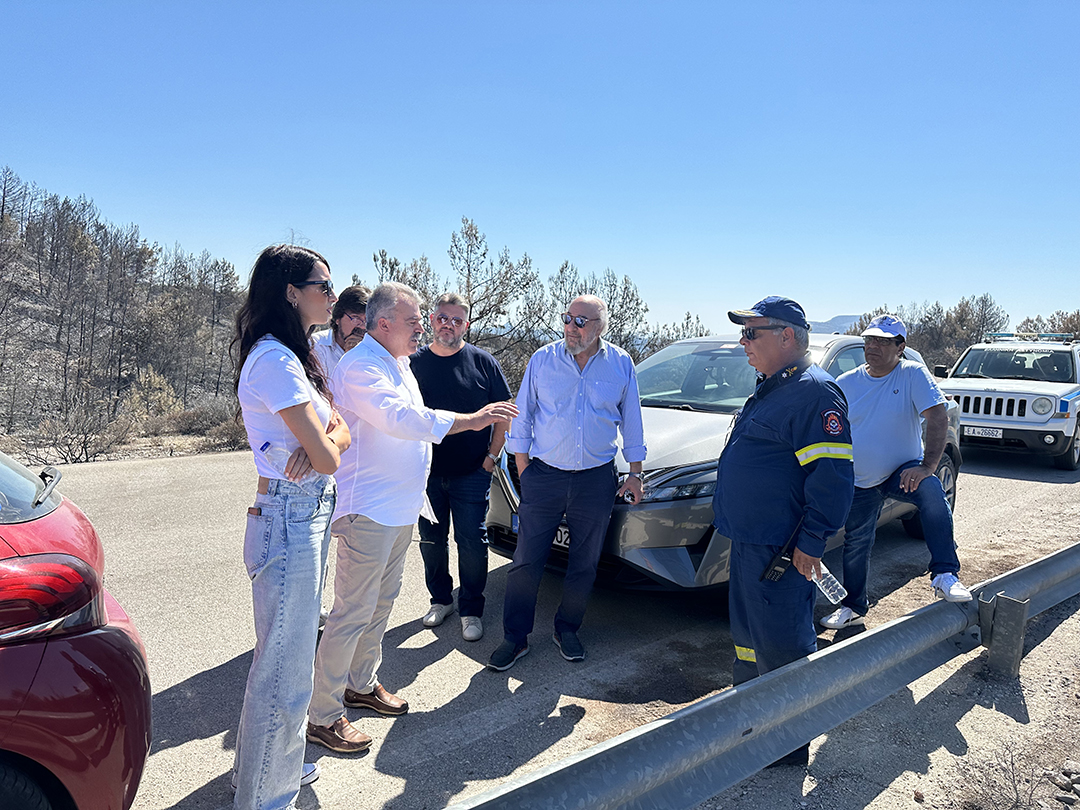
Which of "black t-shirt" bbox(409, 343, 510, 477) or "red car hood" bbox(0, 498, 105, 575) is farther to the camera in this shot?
"black t-shirt" bbox(409, 343, 510, 477)

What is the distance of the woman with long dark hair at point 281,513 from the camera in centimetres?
239

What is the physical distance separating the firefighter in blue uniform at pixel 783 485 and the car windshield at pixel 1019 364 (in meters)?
10.7

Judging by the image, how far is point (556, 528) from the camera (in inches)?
165

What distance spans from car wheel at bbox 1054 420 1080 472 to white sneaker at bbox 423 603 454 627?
10.1 m

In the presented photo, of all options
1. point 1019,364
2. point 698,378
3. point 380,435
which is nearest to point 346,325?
point 380,435

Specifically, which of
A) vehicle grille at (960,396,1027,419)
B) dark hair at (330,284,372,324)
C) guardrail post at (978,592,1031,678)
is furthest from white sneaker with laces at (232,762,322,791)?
vehicle grille at (960,396,1027,419)

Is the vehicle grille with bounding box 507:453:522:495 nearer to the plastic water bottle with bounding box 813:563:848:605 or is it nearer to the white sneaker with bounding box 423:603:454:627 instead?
the white sneaker with bounding box 423:603:454:627

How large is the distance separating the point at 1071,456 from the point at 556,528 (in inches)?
391

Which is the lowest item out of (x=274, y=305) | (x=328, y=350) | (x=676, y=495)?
(x=676, y=495)

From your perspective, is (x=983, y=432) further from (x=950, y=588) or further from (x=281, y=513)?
(x=281, y=513)

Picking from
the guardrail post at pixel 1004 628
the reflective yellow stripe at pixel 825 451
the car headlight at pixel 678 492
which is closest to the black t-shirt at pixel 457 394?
the car headlight at pixel 678 492

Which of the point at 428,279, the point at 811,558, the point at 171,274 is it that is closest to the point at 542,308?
the point at 428,279

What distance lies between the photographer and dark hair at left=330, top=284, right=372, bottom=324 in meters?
4.35

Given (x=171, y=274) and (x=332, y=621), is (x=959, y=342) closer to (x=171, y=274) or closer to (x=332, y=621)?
(x=332, y=621)
